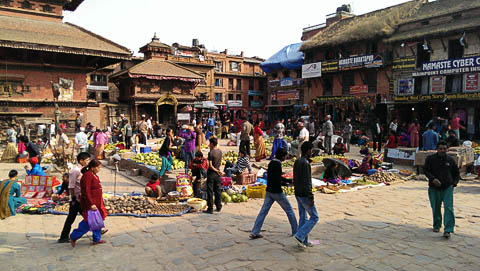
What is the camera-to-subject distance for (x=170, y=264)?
211 inches

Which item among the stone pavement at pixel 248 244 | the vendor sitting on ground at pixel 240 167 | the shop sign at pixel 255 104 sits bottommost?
the stone pavement at pixel 248 244

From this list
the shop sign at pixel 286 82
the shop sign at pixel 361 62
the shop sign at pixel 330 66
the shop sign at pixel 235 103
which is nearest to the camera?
the shop sign at pixel 361 62

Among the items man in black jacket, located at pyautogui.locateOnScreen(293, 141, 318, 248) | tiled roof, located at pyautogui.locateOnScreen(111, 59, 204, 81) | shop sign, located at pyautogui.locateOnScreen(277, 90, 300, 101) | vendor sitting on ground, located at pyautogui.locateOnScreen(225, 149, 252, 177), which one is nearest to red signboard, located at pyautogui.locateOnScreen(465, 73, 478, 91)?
shop sign, located at pyautogui.locateOnScreen(277, 90, 300, 101)

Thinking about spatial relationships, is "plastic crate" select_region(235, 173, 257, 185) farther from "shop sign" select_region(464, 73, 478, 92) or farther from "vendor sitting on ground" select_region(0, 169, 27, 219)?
"shop sign" select_region(464, 73, 478, 92)

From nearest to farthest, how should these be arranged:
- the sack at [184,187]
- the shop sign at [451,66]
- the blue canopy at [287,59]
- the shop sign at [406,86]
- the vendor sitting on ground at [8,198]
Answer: the vendor sitting on ground at [8,198] → the sack at [184,187] → the shop sign at [451,66] → the shop sign at [406,86] → the blue canopy at [287,59]

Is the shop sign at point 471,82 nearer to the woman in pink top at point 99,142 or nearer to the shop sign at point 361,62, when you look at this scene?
the shop sign at point 361,62

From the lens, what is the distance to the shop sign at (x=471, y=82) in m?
22.9

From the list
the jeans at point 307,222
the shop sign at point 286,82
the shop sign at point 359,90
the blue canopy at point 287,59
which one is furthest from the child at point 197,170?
the shop sign at point 286,82

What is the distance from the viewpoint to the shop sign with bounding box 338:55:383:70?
95.6 ft

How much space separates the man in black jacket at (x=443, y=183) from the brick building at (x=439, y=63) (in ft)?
65.1

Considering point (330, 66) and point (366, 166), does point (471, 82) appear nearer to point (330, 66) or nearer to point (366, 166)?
point (330, 66)

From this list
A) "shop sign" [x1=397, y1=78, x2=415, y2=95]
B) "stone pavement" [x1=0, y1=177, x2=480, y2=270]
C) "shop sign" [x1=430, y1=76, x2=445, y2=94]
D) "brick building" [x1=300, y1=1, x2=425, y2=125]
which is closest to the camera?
"stone pavement" [x1=0, y1=177, x2=480, y2=270]

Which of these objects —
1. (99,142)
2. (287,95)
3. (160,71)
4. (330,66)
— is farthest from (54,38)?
(287,95)

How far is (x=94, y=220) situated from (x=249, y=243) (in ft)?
8.97
